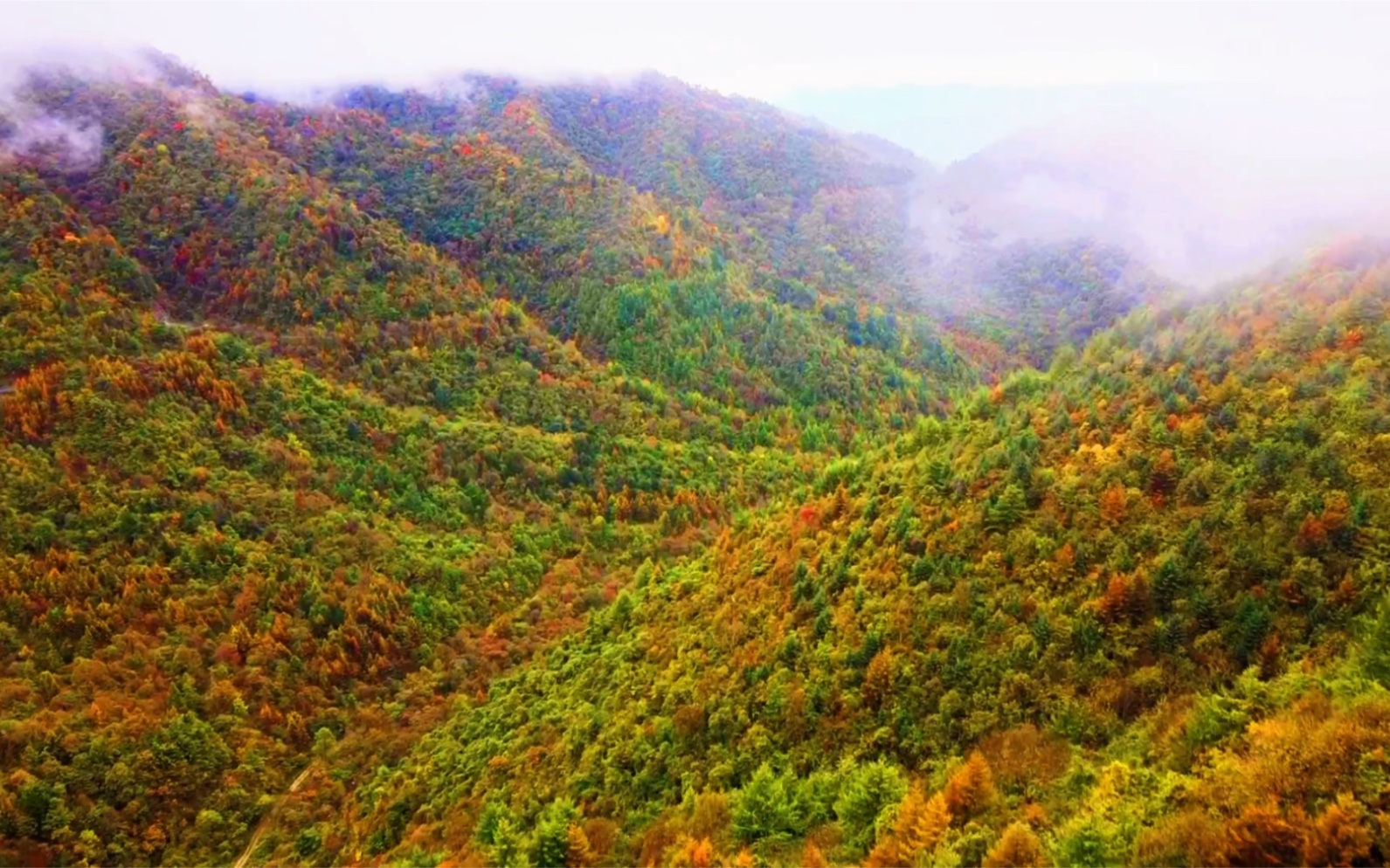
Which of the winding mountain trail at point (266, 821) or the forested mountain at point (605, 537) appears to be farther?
the winding mountain trail at point (266, 821)

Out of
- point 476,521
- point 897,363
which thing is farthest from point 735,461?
point 897,363

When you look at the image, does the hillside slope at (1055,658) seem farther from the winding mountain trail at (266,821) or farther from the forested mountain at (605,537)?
the winding mountain trail at (266,821)

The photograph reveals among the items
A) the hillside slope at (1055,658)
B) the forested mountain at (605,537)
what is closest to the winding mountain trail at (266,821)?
the forested mountain at (605,537)

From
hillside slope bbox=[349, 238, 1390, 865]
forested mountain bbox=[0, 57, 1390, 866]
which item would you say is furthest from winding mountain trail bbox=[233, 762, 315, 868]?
hillside slope bbox=[349, 238, 1390, 865]

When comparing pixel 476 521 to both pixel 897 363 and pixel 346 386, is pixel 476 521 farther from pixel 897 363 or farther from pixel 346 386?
pixel 897 363

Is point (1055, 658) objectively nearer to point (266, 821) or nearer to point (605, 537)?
point (266, 821)

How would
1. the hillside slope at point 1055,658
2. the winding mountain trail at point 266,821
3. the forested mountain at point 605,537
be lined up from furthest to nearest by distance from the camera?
the winding mountain trail at point 266,821 < the forested mountain at point 605,537 < the hillside slope at point 1055,658
